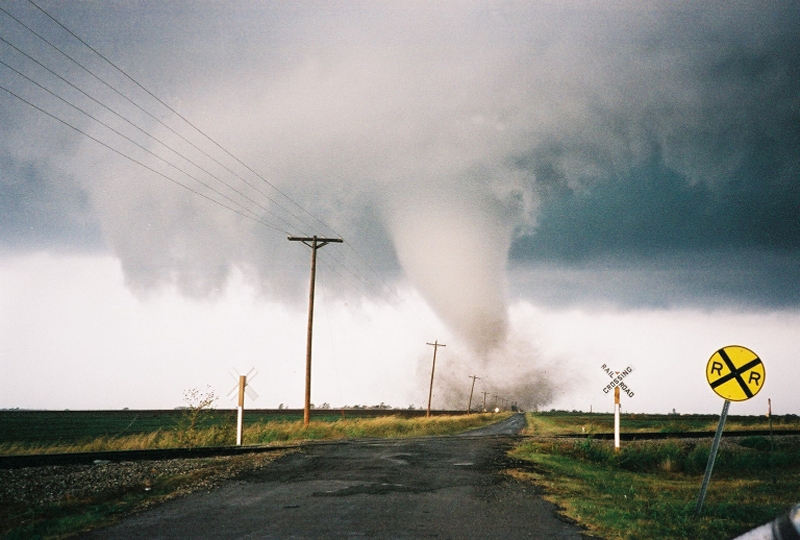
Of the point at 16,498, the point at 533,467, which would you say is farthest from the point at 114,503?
the point at 533,467

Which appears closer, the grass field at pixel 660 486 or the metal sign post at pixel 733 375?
the grass field at pixel 660 486

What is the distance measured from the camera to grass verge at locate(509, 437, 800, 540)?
21.8 feet

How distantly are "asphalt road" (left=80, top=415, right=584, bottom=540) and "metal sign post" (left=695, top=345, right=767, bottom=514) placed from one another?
2.98 metres

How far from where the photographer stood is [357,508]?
6988 millimetres

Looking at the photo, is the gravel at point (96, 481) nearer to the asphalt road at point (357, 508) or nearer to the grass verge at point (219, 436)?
the asphalt road at point (357, 508)

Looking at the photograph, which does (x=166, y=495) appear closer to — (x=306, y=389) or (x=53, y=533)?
(x=53, y=533)

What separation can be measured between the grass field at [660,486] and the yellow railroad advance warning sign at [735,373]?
1483mm

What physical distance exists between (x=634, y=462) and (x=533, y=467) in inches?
240

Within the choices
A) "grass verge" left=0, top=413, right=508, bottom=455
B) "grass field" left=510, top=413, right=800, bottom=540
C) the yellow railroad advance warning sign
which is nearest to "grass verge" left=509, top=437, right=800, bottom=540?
"grass field" left=510, top=413, right=800, bottom=540

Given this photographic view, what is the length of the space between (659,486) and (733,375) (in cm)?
510

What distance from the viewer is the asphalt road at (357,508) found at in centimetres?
578

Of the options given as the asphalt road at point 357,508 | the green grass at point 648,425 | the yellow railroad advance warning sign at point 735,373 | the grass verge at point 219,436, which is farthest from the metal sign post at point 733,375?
the green grass at point 648,425

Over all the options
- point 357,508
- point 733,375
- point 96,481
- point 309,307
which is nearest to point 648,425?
point 309,307

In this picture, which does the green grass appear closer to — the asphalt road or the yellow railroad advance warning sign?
the asphalt road
